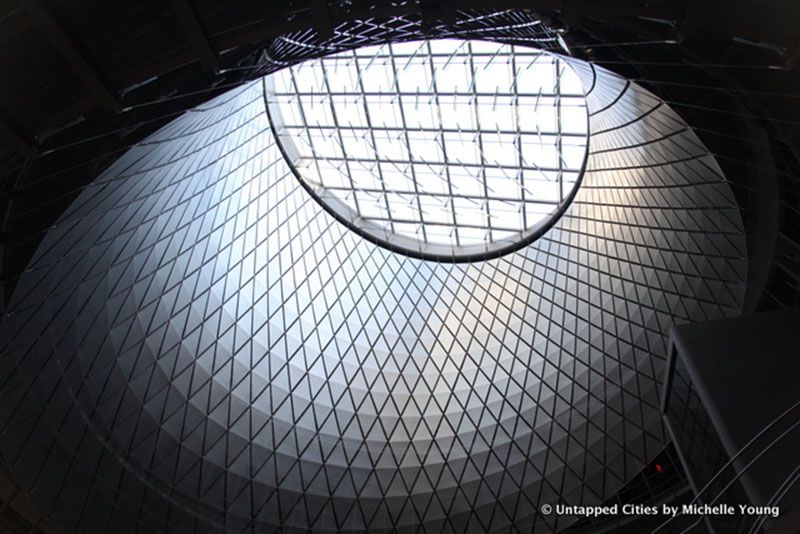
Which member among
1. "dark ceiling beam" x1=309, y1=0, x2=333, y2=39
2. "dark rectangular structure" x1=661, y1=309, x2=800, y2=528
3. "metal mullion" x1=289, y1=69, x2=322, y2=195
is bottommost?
"metal mullion" x1=289, y1=69, x2=322, y2=195

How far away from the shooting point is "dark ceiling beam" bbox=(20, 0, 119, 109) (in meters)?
14.6

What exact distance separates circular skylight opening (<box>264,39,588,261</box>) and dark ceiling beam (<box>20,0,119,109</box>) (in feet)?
Result: 65.3

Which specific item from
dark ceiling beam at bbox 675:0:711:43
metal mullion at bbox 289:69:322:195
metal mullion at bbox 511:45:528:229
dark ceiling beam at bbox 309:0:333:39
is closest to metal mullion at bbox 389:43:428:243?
metal mullion at bbox 289:69:322:195

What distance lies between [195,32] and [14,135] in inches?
185

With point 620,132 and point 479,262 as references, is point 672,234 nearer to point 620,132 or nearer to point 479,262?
point 620,132

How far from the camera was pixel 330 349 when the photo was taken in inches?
1523

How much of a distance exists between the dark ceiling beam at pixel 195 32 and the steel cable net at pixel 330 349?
1081cm

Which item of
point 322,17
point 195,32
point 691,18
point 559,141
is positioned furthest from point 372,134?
point 691,18

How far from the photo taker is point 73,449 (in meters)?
30.5

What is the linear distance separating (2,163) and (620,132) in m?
23.5

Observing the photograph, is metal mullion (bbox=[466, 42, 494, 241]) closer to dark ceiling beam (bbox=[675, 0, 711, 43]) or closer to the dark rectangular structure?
the dark rectangular structure

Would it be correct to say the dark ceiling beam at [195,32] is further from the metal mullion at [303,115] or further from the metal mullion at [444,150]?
the metal mullion at [444,150]

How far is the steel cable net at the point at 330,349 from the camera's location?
30359 millimetres

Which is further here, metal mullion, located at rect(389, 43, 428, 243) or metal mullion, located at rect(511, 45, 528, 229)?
metal mullion, located at rect(389, 43, 428, 243)
